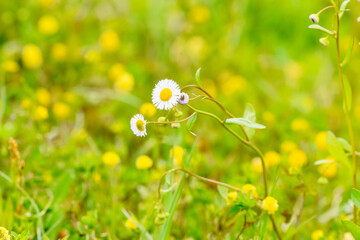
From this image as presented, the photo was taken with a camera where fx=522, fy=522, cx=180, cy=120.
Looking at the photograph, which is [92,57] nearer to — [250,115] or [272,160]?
[272,160]

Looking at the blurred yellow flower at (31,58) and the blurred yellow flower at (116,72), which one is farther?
the blurred yellow flower at (116,72)

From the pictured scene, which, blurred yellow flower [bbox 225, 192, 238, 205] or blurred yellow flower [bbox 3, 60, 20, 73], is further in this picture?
blurred yellow flower [bbox 3, 60, 20, 73]

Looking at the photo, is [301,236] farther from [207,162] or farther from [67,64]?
[67,64]

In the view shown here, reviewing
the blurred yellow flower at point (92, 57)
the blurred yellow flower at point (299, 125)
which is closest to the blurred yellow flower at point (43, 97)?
the blurred yellow flower at point (92, 57)

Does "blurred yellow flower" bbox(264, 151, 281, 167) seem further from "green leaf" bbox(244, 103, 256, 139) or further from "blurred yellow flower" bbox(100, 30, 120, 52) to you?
"blurred yellow flower" bbox(100, 30, 120, 52)

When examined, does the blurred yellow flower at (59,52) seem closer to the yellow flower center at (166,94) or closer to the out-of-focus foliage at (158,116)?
the out-of-focus foliage at (158,116)

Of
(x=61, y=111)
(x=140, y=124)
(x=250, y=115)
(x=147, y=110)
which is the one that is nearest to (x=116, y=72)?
(x=61, y=111)

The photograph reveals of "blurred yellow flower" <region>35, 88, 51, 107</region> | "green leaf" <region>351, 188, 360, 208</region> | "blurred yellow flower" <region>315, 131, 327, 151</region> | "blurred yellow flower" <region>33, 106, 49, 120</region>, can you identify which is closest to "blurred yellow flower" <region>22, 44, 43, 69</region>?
"blurred yellow flower" <region>35, 88, 51, 107</region>
